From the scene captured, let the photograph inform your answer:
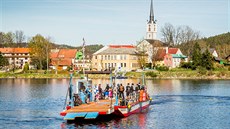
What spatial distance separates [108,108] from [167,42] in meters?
123

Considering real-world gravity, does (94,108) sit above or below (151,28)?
below

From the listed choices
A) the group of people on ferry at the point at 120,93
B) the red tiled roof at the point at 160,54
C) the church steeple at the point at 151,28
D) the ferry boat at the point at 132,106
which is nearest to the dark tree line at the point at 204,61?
the red tiled roof at the point at 160,54

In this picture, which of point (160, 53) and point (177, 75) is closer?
point (177, 75)

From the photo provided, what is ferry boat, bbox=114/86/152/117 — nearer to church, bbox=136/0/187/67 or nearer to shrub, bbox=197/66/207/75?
shrub, bbox=197/66/207/75

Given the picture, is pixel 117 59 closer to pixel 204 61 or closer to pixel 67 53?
pixel 67 53

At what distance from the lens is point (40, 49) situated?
141125 millimetres

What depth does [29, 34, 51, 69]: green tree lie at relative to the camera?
140000 millimetres

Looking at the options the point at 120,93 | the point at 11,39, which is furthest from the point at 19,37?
the point at 120,93

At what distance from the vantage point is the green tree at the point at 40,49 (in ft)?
459

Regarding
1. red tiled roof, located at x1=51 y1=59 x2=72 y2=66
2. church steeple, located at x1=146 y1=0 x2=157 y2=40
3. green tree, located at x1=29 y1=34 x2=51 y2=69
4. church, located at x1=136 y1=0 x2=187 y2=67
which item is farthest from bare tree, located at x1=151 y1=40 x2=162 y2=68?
church steeple, located at x1=146 y1=0 x2=157 y2=40

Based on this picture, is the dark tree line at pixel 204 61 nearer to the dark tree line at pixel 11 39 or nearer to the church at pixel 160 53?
the church at pixel 160 53

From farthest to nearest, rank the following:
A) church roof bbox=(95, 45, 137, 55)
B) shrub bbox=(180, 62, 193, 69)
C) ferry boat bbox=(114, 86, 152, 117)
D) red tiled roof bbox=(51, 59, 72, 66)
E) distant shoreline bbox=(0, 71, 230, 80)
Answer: red tiled roof bbox=(51, 59, 72, 66), church roof bbox=(95, 45, 137, 55), shrub bbox=(180, 62, 193, 69), distant shoreline bbox=(0, 71, 230, 80), ferry boat bbox=(114, 86, 152, 117)

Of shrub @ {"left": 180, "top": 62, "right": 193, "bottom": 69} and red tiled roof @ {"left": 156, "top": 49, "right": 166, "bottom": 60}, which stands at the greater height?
red tiled roof @ {"left": 156, "top": 49, "right": 166, "bottom": 60}

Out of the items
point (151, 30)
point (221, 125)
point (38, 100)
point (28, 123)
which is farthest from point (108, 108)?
point (151, 30)
